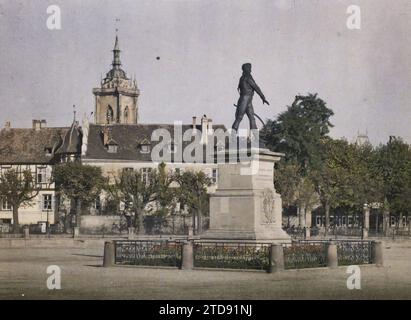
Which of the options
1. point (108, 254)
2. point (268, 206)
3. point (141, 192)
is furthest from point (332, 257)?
point (141, 192)

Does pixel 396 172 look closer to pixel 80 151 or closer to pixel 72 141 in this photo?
pixel 80 151

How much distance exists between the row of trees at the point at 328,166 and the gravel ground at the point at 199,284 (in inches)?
2080

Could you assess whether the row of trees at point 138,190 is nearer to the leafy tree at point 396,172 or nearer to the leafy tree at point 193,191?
the leafy tree at point 193,191

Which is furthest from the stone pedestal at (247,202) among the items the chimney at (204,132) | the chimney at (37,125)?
the chimney at (37,125)

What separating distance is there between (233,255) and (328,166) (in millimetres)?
64517

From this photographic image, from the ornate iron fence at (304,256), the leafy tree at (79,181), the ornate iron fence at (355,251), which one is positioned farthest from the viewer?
the leafy tree at (79,181)

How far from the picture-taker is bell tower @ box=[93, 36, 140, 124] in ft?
429

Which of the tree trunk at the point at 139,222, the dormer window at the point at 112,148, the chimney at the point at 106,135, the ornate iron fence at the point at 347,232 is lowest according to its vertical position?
the ornate iron fence at the point at 347,232

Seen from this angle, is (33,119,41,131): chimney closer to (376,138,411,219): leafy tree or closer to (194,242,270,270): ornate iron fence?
(376,138,411,219): leafy tree

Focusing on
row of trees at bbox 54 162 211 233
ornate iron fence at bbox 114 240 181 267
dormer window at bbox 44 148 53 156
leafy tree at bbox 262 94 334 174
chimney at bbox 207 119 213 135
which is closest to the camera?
ornate iron fence at bbox 114 240 181 267

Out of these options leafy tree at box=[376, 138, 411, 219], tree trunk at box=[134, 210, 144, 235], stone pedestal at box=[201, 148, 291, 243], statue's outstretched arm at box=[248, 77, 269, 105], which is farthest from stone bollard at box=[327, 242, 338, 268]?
leafy tree at box=[376, 138, 411, 219]

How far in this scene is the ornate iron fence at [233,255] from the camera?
2700cm

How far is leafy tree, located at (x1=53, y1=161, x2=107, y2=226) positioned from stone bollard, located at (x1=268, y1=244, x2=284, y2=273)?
5519 cm
